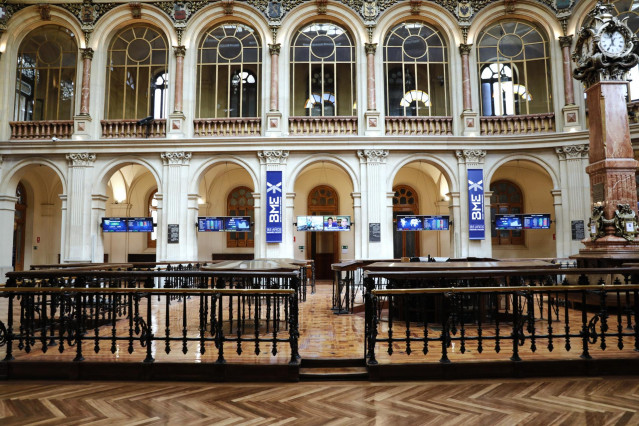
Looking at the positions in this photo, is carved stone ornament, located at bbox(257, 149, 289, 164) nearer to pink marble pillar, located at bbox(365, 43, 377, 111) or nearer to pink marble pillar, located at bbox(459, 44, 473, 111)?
pink marble pillar, located at bbox(365, 43, 377, 111)

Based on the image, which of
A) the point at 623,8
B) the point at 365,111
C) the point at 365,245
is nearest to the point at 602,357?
the point at 365,245

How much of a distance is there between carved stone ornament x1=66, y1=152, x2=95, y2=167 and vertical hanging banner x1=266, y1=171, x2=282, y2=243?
6.19 meters

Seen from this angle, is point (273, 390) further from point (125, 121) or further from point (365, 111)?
point (125, 121)

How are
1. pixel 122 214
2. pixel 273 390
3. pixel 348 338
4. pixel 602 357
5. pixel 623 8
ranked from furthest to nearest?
pixel 122 214 < pixel 623 8 < pixel 348 338 < pixel 602 357 < pixel 273 390

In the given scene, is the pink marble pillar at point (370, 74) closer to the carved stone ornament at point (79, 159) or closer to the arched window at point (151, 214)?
the carved stone ornament at point (79, 159)

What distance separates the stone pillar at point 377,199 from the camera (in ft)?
46.6

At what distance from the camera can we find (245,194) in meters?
18.5

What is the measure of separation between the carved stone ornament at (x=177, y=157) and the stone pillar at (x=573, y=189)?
40.4ft

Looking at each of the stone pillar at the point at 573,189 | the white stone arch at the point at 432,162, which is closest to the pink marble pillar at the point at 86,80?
the white stone arch at the point at 432,162

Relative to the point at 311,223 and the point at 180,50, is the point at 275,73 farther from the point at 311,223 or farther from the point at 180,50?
the point at 311,223

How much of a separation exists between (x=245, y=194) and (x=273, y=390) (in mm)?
15003

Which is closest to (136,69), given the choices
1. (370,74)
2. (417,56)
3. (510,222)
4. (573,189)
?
(370,74)

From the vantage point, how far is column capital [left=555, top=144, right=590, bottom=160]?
45.5ft

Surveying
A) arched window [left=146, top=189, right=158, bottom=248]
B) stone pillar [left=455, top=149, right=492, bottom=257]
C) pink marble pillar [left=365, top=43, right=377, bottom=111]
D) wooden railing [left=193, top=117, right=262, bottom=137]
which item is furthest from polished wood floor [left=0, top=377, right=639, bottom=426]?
arched window [left=146, top=189, right=158, bottom=248]
